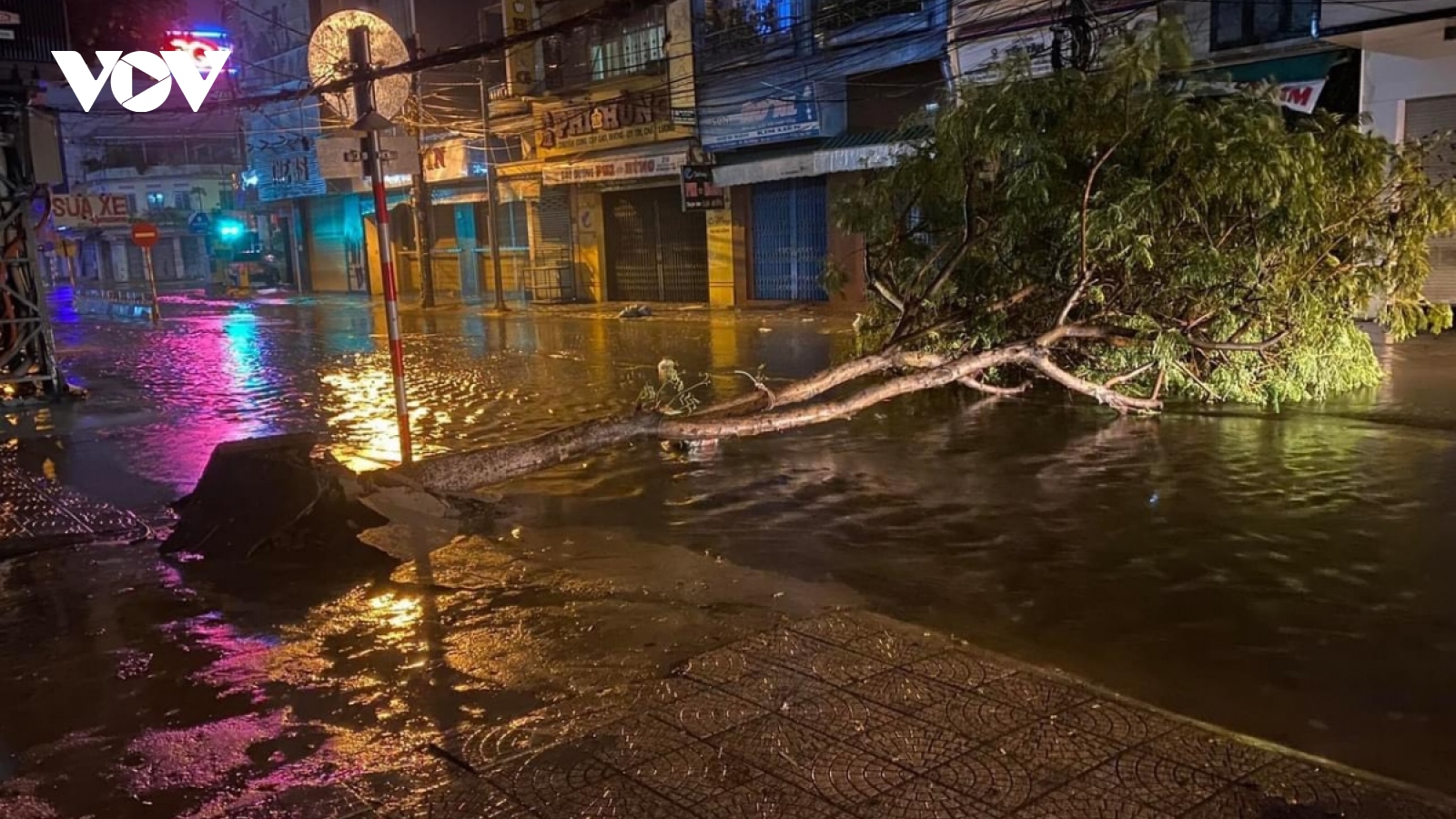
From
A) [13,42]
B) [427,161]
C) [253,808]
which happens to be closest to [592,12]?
[13,42]

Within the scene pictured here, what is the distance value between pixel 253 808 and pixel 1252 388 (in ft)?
33.4

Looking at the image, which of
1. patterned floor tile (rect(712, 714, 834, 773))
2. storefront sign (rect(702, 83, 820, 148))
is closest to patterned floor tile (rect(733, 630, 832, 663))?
patterned floor tile (rect(712, 714, 834, 773))

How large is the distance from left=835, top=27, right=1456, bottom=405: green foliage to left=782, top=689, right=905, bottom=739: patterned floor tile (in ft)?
19.9

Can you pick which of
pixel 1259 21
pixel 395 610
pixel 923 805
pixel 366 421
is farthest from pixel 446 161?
pixel 923 805

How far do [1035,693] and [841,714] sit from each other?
0.81m

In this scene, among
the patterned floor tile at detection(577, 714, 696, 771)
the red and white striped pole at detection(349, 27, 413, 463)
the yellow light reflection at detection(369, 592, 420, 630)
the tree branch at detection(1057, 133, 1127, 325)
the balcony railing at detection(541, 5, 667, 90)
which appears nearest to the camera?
the patterned floor tile at detection(577, 714, 696, 771)

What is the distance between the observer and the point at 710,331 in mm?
21297

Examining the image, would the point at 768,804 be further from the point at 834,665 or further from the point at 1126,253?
the point at 1126,253

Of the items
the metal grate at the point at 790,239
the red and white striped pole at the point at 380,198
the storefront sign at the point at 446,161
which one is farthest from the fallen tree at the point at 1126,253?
the storefront sign at the point at 446,161

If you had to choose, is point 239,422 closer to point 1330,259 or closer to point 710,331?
point 710,331

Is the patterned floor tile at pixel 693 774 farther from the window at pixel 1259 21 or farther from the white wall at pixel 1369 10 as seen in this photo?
the window at pixel 1259 21

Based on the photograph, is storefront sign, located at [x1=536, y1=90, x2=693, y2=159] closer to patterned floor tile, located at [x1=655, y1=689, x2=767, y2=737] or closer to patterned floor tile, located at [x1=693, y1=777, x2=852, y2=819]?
patterned floor tile, located at [x1=655, y1=689, x2=767, y2=737]

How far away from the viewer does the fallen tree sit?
385 inches

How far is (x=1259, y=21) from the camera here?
16.8 m
